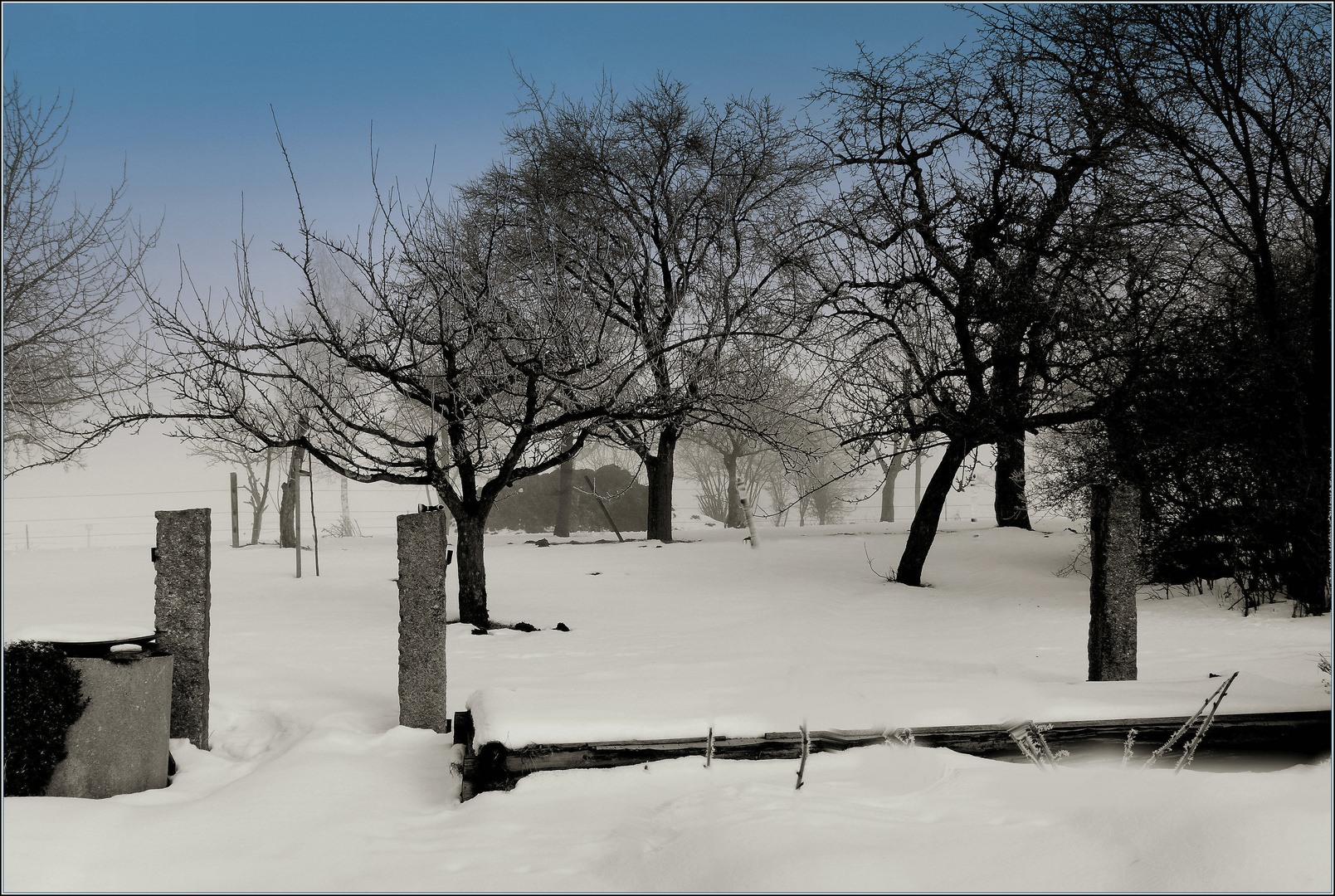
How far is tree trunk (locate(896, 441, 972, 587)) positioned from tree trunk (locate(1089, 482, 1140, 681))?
19.9 ft

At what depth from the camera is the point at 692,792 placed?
3988mm

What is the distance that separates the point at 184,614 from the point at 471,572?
4.34 m

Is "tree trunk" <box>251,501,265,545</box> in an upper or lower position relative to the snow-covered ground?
upper

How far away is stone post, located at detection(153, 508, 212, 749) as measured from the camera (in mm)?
5102

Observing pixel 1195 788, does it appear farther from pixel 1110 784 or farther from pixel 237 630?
pixel 237 630

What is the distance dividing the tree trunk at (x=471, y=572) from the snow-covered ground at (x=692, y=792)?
2.67 ft

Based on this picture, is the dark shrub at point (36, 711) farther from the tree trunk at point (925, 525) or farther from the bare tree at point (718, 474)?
the bare tree at point (718, 474)

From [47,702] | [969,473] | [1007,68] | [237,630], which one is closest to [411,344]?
[237,630]

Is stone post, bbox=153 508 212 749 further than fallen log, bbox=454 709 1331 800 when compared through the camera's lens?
Yes

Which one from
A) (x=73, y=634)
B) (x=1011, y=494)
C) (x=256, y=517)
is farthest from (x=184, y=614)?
(x=256, y=517)

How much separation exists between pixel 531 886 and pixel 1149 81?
33.2ft

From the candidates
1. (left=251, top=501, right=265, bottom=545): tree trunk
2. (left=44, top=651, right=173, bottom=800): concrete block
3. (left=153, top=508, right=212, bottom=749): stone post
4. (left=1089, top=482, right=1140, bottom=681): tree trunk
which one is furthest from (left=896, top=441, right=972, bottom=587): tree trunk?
(left=251, top=501, right=265, bottom=545): tree trunk

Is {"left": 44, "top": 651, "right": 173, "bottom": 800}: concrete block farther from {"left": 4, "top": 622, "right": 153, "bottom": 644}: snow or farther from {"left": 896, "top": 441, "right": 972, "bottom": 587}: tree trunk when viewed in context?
{"left": 896, "top": 441, "right": 972, "bottom": 587}: tree trunk

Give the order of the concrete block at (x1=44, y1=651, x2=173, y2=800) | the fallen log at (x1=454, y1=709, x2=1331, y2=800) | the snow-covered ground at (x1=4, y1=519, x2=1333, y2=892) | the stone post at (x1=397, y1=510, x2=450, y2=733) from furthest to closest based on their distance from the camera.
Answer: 1. the stone post at (x1=397, y1=510, x2=450, y2=733)
2. the concrete block at (x1=44, y1=651, x2=173, y2=800)
3. the fallen log at (x1=454, y1=709, x2=1331, y2=800)
4. the snow-covered ground at (x1=4, y1=519, x2=1333, y2=892)
